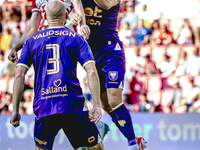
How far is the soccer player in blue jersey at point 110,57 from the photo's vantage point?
3.43m

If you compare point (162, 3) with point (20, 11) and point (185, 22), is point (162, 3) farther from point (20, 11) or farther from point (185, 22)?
point (20, 11)

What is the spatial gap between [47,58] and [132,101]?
23.1ft

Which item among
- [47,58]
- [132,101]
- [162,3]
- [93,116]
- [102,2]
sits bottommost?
[132,101]

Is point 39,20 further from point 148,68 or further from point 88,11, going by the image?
point 148,68

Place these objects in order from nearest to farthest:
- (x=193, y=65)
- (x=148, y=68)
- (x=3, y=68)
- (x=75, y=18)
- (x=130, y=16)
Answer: (x=75, y=18) < (x=193, y=65) < (x=148, y=68) < (x=3, y=68) < (x=130, y=16)

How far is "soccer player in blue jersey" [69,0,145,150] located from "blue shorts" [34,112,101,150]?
3.31 ft

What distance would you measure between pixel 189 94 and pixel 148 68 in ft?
4.64

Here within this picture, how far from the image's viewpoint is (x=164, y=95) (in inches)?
377

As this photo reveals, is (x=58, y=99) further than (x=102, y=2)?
No

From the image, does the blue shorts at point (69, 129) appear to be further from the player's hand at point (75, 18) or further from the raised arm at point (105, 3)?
the raised arm at point (105, 3)

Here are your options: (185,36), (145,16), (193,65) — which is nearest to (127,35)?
(145,16)

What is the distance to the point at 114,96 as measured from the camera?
3436 mm

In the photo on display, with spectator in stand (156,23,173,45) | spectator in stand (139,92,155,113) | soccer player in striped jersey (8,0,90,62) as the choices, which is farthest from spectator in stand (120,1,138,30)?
soccer player in striped jersey (8,0,90,62)

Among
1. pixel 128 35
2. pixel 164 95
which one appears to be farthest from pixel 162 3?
pixel 164 95
